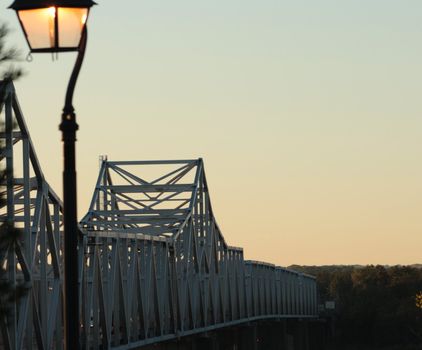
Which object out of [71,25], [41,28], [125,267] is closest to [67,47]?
[71,25]

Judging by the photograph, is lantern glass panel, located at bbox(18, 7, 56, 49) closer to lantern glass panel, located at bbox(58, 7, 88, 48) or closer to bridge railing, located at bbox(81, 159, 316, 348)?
lantern glass panel, located at bbox(58, 7, 88, 48)

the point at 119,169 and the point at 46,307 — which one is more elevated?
the point at 119,169

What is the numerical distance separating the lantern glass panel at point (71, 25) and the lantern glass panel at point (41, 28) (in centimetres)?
12

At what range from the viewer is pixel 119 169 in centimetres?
11731

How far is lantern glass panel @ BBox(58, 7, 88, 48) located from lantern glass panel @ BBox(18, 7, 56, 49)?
12 cm

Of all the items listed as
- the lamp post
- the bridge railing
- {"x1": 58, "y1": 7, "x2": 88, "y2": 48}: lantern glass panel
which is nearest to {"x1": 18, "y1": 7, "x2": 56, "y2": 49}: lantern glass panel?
the lamp post

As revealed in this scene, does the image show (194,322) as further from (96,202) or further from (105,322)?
(105,322)

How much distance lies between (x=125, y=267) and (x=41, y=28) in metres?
60.6

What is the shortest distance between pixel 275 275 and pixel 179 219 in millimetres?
60205

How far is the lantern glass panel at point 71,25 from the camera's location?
23547 mm

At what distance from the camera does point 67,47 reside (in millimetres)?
23516

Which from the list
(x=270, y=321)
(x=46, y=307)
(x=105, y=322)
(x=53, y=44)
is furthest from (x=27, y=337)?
(x=270, y=321)

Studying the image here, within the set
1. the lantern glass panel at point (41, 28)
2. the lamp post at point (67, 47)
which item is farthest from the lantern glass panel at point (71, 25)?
the lantern glass panel at point (41, 28)

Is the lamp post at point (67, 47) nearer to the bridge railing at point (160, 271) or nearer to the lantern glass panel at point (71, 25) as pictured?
the lantern glass panel at point (71, 25)
